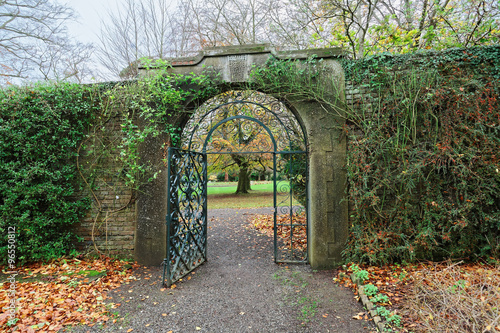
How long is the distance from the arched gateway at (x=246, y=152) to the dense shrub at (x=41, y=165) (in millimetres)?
1400

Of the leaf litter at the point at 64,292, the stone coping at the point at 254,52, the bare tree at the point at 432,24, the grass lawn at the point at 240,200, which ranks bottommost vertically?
the grass lawn at the point at 240,200

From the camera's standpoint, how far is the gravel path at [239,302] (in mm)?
3043

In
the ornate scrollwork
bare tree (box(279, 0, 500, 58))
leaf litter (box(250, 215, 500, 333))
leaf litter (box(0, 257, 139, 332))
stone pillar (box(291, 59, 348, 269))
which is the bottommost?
leaf litter (box(0, 257, 139, 332))

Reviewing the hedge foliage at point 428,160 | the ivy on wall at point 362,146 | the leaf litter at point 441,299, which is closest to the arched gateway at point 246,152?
the ivy on wall at point 362,146

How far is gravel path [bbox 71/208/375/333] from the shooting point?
304cm

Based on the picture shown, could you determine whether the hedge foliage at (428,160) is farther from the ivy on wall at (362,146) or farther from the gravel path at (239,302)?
the gravel path at (239,302)

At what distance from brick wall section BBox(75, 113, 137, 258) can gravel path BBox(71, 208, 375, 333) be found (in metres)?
0.87

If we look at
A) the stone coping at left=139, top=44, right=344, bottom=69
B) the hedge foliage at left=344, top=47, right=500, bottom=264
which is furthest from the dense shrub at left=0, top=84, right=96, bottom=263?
the hedge foliage at left=344, top=47, right=500, bottom=264

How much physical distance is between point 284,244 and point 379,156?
10.7 ft

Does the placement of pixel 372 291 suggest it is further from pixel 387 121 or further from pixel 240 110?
pixel 240 110

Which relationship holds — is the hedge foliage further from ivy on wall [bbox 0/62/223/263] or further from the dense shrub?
the dense shrub

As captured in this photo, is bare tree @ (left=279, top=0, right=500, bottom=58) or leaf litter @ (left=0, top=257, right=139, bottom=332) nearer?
leaf litter @ (left=0, top=257, right=139, bottom=332)

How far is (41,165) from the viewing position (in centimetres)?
473

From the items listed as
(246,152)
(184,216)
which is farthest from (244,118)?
(184,216)
